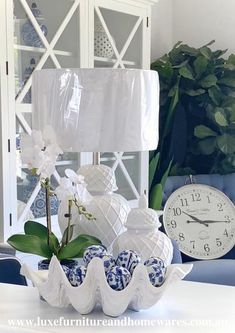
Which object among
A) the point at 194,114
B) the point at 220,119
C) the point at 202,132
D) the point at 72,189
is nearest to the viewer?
the point at 72,189

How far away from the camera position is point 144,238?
124 cm

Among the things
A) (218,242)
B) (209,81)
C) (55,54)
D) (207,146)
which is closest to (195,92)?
(209,81)

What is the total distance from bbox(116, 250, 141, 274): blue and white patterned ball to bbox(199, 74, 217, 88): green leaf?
2423mm

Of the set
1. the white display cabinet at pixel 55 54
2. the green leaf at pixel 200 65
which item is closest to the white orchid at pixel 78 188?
the white display cabinet at pixel 55 54

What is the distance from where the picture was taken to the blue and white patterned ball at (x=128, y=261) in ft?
3.58

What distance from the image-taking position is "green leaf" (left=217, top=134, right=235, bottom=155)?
132 inches

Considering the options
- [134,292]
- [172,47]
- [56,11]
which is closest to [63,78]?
[134,292]

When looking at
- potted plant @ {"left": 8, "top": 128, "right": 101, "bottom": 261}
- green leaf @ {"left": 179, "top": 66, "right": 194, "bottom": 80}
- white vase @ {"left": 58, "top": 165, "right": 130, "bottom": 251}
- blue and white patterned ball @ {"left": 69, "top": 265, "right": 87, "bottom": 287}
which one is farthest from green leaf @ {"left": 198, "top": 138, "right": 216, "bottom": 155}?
blue and white patterned ball @ {"left": 69, "top": 265, "right": 87, "bottom": 287}

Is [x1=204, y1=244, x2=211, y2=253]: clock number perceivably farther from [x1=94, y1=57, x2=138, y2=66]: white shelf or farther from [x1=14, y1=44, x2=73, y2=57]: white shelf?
[x1=14, y1=44, x2=73, y2=57]: white shelf

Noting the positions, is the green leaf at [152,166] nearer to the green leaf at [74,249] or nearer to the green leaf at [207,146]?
the green leaf at [207,146]

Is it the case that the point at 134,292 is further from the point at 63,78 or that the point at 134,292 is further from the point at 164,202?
the point at 164,202

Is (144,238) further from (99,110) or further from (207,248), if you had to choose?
(207,248)

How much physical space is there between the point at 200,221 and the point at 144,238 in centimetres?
193

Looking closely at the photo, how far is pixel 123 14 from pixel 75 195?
6.62 feet
